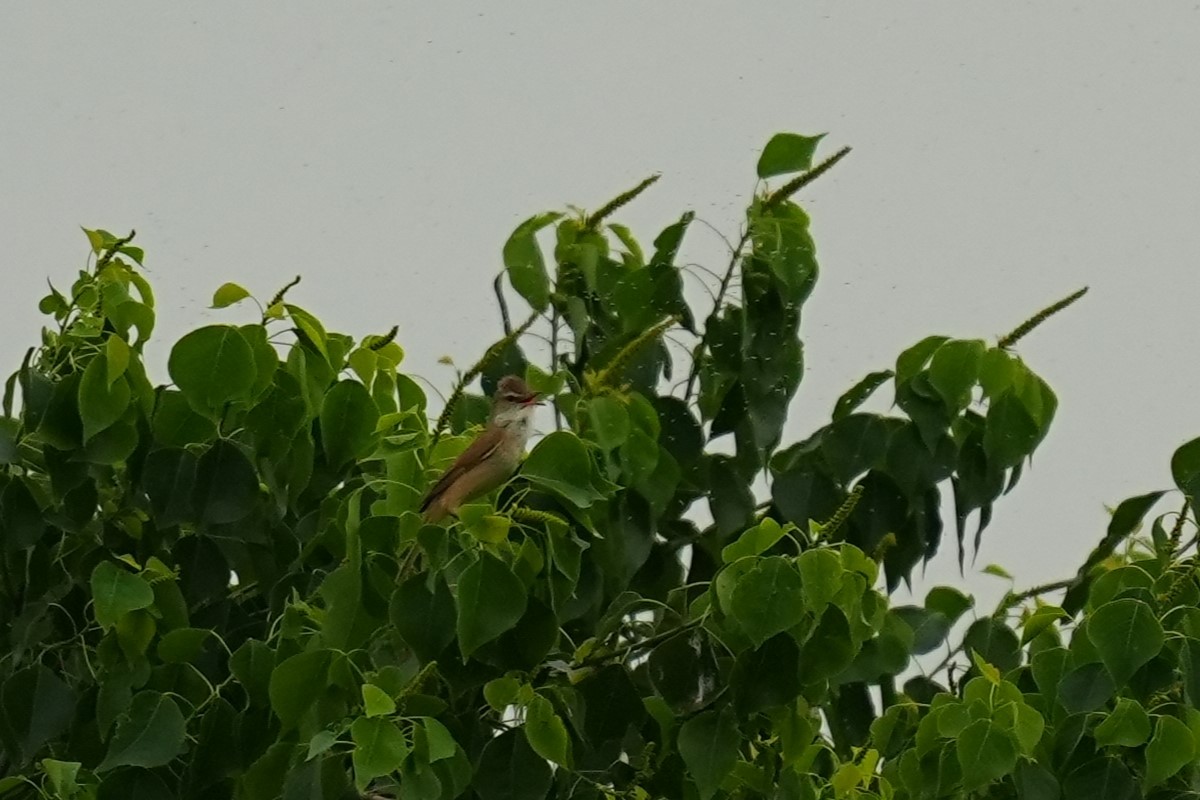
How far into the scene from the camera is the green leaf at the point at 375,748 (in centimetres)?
202

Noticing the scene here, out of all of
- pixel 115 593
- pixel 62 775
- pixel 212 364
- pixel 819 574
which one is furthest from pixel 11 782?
pixel 819 574

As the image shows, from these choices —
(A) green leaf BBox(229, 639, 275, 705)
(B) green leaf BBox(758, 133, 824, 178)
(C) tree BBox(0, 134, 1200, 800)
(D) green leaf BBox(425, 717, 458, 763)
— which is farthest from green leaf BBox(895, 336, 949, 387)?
(A) green leaf BBox(229, 639, 275, 705)

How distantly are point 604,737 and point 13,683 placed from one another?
79 cm

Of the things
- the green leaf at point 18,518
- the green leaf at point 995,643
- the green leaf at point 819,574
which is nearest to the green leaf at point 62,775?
the green leaf at point 18,518

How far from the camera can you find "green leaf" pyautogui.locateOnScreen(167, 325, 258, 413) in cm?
240

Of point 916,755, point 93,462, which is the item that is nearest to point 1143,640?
Result: point 916,755

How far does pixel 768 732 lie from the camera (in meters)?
2.48

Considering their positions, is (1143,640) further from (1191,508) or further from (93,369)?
(93,369)

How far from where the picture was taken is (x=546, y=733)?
85.2 inches

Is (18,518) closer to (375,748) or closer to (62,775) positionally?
(62,775)

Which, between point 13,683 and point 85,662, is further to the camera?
point 85,662

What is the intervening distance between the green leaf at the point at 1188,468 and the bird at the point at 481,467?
2.66 ft

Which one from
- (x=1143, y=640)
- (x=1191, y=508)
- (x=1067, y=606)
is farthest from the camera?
(x=1067, y=606)

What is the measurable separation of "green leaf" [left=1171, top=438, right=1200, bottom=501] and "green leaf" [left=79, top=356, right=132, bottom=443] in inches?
52.9
